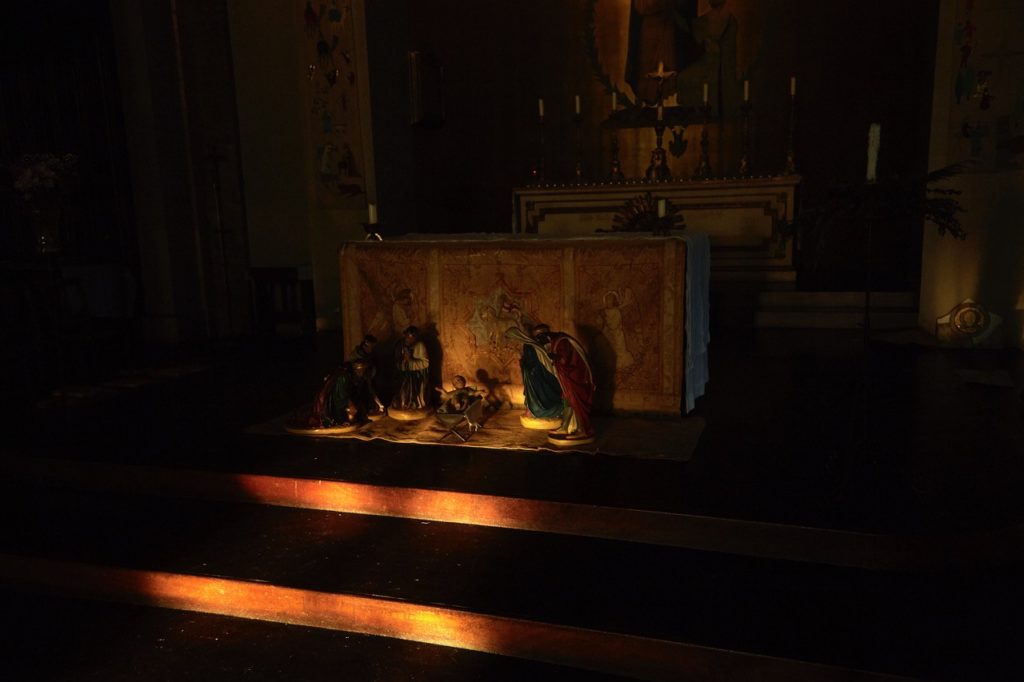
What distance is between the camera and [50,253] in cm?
599

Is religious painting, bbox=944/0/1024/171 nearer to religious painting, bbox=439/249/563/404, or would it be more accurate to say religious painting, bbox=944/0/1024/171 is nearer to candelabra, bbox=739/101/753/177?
candelabra, bbox=739/101/753/177

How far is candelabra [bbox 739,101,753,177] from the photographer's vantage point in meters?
8.90

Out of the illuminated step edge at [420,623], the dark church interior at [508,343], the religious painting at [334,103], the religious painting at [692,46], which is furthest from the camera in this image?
the religious painting at [692,46]

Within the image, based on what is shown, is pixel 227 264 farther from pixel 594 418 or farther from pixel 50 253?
pixel 594 418

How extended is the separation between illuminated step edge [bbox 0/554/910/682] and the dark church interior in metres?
0.02

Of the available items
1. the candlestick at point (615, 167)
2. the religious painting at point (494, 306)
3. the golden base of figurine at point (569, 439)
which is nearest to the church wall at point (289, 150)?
the candlestick at point (615, 167)

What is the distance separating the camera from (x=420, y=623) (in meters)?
2.97

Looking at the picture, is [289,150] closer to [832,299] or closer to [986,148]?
[832,299]

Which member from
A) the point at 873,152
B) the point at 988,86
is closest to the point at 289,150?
the point at 873,152

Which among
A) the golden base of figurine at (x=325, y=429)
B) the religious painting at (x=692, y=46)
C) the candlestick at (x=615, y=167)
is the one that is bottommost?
the golden base of figurine at (x=325, y=429)

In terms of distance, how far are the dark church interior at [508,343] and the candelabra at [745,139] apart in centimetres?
31

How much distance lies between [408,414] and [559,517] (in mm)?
1643

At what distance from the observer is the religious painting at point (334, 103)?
829cm

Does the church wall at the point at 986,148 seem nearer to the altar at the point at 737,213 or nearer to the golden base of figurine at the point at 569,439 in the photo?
the altar at the point at 737,213
